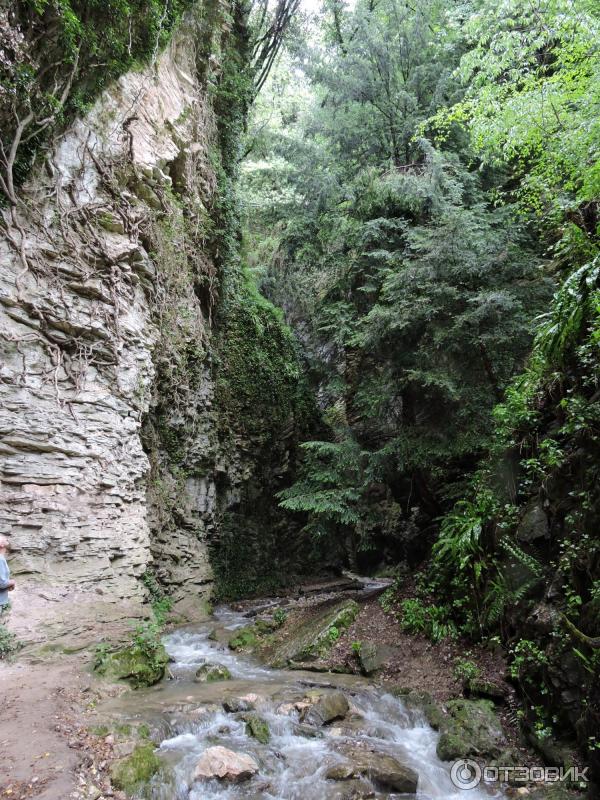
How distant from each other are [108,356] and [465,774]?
7549 mm

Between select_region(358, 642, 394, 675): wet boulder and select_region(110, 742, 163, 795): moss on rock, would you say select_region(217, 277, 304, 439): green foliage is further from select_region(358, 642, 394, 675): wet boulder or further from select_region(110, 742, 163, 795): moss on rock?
select_region(110, 742, 163, 795): moss on rock

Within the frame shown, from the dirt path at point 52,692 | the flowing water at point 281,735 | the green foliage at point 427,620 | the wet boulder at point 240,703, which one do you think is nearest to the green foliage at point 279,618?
the flowing water at point 281,735

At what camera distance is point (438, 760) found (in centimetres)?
505

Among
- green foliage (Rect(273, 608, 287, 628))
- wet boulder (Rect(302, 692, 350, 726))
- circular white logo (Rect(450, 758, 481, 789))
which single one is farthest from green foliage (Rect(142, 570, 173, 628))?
circular white logo (Rect(450, 758, 481, 789))

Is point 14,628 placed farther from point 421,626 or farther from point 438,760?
point 421,626

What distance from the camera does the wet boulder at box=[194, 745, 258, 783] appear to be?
14.4 feet

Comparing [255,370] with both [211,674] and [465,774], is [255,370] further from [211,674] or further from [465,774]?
[465,774]

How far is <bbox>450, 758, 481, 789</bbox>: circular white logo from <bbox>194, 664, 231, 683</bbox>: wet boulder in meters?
3.39

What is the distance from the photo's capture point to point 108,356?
317 inches

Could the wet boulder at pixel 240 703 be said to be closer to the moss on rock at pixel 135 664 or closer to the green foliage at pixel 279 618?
the moss on rock at pixel 135 664

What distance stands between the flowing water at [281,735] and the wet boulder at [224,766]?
2.4 inches

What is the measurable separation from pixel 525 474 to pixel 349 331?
5068 mm

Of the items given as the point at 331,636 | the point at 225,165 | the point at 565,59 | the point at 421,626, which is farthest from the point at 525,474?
the point at 225,165

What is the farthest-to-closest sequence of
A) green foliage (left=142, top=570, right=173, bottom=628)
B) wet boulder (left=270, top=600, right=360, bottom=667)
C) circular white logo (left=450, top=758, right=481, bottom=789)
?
green foliage (left=142, top=570, right=173, bottom=628), wet boulder (left=270, top=600, right=360, bottom=667), circular white logo (left=450, top=758, right=481, bottom=789)
